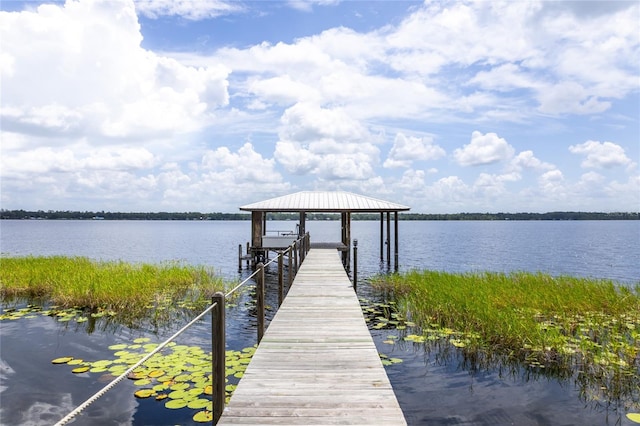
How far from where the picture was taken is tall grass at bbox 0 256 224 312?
1288 centimetres

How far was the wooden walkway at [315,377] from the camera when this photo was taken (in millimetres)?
3707

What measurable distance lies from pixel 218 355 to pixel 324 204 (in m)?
18.5

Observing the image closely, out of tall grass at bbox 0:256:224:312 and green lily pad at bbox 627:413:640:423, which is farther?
tall grass at bbox 0:256:224:312

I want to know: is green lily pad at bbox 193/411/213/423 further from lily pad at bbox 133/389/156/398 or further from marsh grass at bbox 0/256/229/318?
marsh grass at bbox 0/256/229/318

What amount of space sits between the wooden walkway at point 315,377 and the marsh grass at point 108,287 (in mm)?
6860

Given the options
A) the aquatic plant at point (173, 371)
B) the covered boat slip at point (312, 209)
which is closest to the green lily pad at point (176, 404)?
the aquatic plant at point (173, 371)

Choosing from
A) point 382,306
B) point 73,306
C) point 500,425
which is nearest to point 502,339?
point 500,425

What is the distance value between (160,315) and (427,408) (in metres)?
8.01

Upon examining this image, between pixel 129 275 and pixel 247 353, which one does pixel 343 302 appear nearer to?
pixel 247 353

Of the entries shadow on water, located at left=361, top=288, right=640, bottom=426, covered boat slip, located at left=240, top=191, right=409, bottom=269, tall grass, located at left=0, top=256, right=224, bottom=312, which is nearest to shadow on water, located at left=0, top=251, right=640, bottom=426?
shadow on water, located at left=361, top=288, right=640, bottom=426

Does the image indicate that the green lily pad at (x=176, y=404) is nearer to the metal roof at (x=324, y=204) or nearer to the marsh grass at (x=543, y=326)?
the marsh grass at (x=543, y=326)

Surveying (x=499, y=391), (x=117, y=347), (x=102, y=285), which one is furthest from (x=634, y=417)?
(x=102, y=285)

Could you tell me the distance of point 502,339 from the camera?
8.91 meters

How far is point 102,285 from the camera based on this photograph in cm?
1340
